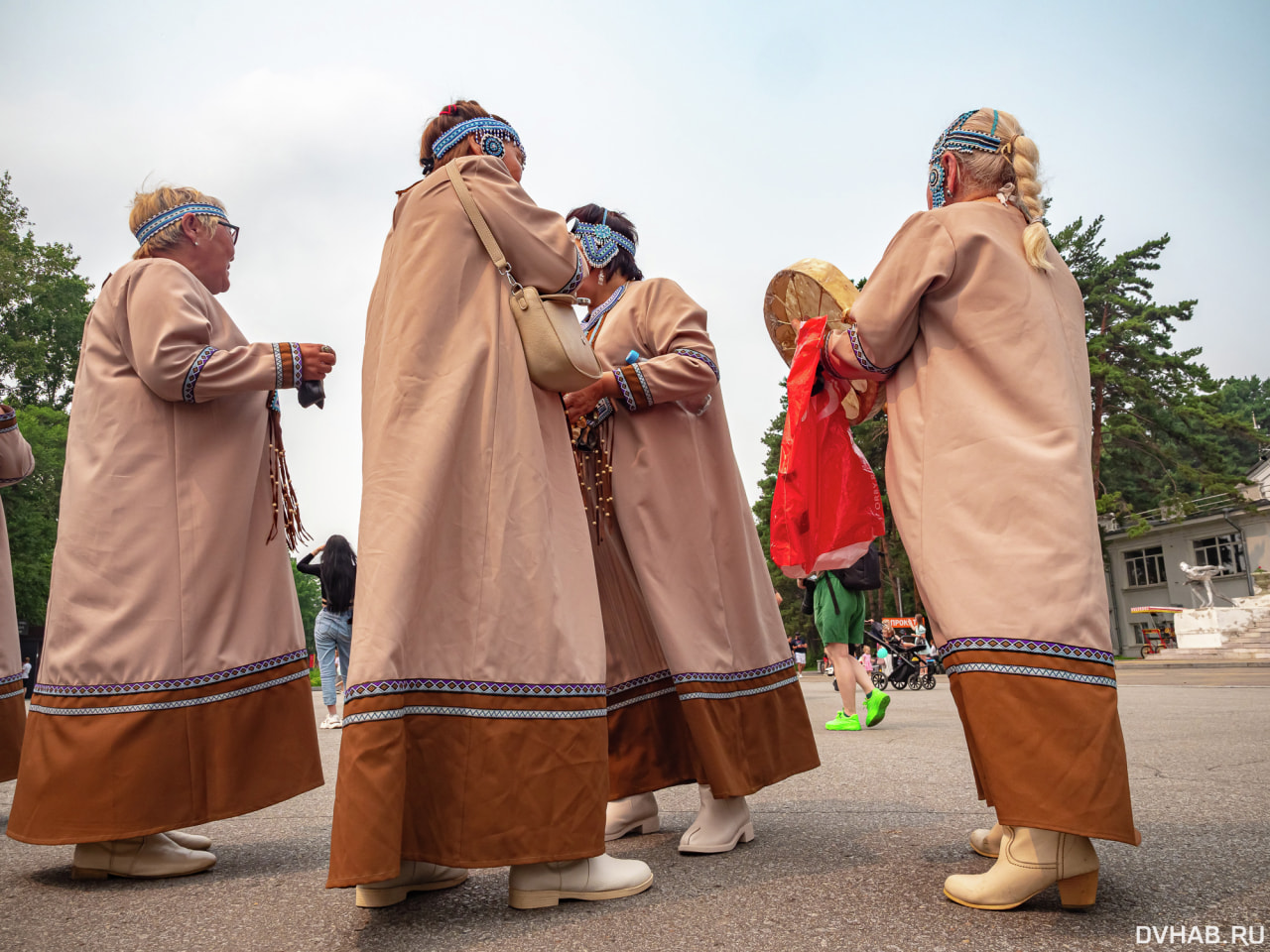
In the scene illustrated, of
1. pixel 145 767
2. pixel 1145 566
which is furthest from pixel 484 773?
pixel 1145 566

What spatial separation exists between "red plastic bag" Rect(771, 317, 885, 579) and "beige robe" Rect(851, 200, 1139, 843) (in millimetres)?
403

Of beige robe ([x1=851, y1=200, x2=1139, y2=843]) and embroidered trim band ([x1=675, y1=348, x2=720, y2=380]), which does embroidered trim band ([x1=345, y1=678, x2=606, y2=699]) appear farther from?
embroidered trim band ([x1=675, y1=348, x2=720, y2=380])

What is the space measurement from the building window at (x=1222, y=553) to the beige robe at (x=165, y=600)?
1756 inches

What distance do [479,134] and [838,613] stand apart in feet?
18.7

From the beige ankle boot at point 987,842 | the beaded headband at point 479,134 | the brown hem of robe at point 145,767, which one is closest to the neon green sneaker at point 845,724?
the beige ankle boot at point 987,842

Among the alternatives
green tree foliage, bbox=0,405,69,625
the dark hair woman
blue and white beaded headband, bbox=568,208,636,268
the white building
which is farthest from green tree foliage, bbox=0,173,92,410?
the white building

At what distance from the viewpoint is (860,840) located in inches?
127

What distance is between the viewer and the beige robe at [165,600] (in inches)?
122

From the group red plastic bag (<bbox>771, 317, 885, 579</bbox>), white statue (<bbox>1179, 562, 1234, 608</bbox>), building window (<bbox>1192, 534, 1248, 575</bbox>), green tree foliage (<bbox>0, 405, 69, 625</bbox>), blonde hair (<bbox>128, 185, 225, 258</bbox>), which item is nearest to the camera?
red plastic bag (<bbox>771, 317, 885, 579</bbox>)

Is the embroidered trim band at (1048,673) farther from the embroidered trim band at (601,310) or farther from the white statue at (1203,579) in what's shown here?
the white statue at (1203,579)

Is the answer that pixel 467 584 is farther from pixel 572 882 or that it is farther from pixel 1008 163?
pixel 1008 163

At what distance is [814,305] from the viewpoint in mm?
3861

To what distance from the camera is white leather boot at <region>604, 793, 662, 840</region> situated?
3549 millimetres

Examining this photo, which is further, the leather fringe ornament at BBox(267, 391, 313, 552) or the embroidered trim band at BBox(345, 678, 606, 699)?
the leather fringe ornament at BBox(267, 391, 313, 552)
